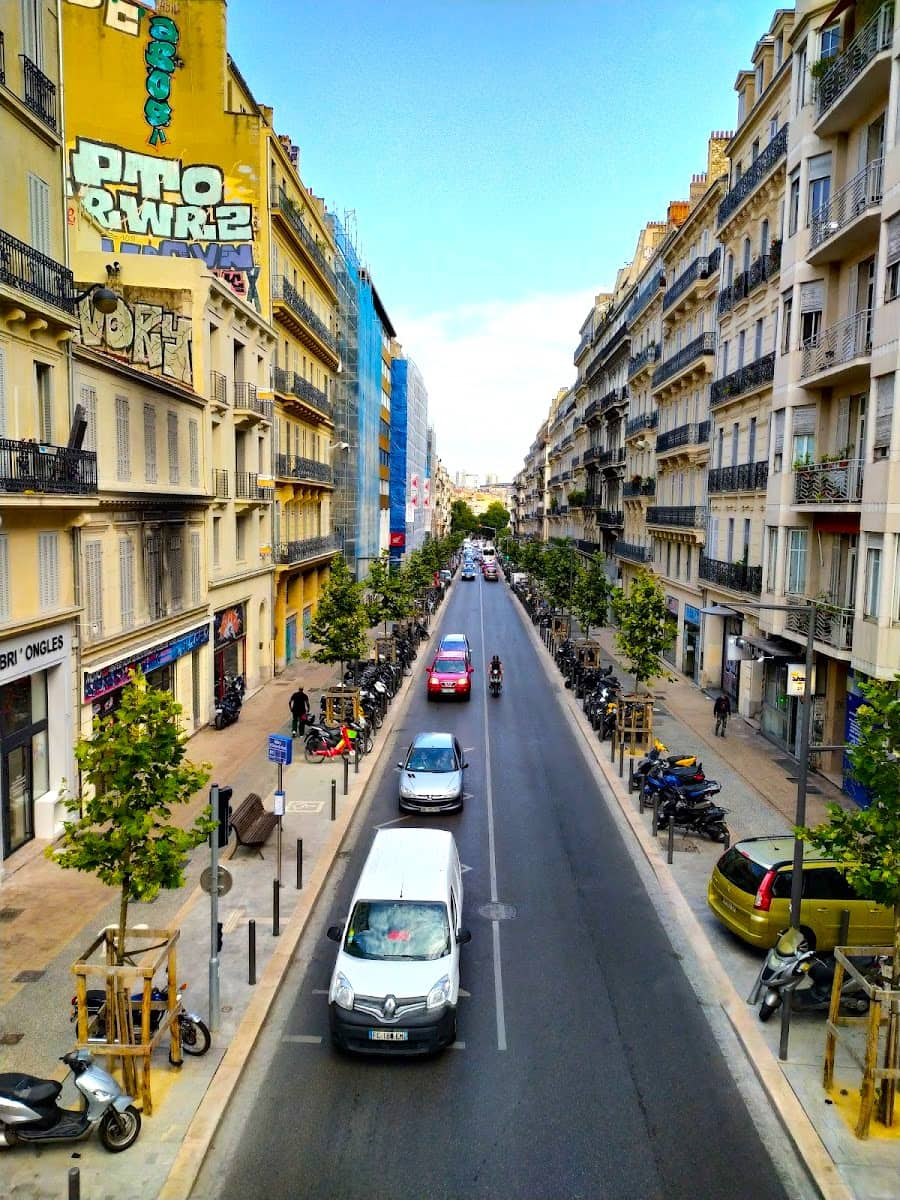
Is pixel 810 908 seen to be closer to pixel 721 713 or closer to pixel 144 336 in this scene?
pixel 721 713

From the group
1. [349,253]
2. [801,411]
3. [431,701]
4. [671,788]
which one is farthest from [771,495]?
[349,253]

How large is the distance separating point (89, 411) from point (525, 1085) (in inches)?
627

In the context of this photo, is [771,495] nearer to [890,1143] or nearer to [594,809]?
[594,809]

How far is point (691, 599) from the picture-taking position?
37875 millimetres

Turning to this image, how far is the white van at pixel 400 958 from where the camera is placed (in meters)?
10.4

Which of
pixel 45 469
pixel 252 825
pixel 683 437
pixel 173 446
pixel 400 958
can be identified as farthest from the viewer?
pixel 683 437

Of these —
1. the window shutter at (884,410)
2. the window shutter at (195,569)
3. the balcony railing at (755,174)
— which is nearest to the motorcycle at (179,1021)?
the window shutter at (884,410)

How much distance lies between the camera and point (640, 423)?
49562 millimetres

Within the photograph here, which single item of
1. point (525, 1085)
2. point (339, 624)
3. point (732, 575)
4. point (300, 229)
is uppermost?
point (300, 229)

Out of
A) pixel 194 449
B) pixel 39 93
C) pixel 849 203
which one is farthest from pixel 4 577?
pixel 849 203

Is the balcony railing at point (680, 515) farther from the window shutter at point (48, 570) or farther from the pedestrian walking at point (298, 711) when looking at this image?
the window shutter at point (48, 570)

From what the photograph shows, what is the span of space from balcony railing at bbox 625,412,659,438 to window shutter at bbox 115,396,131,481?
31.4 m

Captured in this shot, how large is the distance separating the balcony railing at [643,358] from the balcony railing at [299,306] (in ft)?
55.1

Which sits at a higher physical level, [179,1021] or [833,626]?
[833,626]
